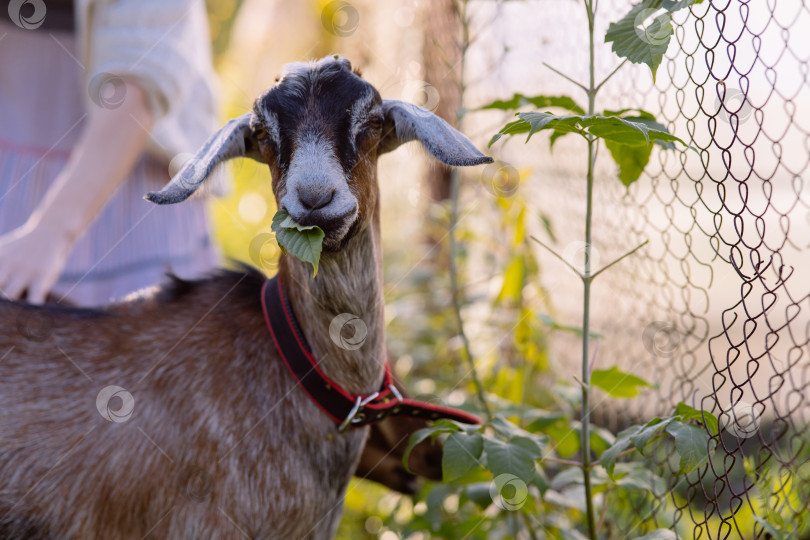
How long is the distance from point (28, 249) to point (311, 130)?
38.6 inches

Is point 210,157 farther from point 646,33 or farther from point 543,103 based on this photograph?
point 646,33

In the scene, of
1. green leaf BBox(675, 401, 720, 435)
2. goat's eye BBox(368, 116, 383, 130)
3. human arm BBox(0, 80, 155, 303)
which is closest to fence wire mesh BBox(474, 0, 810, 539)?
green leaf BBox(675, 401, 720, 435)

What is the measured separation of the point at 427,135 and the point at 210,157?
20.4 inches

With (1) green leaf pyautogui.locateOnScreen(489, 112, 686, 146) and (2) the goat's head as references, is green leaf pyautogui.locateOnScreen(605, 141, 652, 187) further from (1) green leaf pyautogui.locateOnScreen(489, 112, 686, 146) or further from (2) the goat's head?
(2) the goat's head

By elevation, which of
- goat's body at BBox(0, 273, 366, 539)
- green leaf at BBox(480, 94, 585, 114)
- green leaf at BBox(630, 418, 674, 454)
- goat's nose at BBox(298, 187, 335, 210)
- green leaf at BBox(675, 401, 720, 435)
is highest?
green leaf at BBox(480, 94, 585, 114)

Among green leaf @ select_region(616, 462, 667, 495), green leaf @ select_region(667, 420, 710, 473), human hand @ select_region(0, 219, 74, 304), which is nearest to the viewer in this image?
green leaf @ select_region(667, 420, 710, 473)

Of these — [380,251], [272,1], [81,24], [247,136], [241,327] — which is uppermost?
[272,1]

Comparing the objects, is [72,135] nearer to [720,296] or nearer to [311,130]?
[311,130]

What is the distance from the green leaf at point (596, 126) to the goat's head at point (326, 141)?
0.35 feet

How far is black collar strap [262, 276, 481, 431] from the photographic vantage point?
1772mm

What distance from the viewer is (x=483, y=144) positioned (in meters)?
3.61

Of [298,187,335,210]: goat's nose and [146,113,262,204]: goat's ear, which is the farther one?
[146,113,262,204]: goat's ear

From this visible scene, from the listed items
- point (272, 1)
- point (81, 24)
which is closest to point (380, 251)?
point (81, 24)

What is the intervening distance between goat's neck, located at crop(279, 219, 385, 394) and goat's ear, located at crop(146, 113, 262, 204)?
0.29 metres
